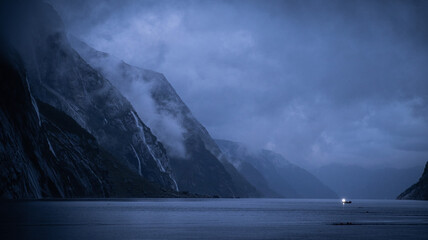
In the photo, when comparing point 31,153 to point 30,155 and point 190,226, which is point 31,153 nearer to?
point 30,155

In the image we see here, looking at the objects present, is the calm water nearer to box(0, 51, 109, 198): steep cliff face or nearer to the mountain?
box(0, 51, 109, 198): steep cliff face

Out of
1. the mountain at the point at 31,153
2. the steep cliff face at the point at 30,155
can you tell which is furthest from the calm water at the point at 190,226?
the mountain at the point at 31,153

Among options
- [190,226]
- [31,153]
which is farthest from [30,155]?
[190,226]

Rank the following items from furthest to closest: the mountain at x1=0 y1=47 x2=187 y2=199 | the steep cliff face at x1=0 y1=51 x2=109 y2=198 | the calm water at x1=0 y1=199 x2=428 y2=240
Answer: the mountain at x1=0 y1=47 x2=187 y2=199 → the steep cliff face at x1=0 y1=51 x2=109 y2=198 → the calm water at x1=0 y1=199 x2=428 y2=240

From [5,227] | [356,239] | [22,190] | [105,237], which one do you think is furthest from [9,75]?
[356,239]

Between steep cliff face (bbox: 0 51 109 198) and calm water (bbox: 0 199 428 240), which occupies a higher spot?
steep cliff face (bbox: 0 51 109 198)

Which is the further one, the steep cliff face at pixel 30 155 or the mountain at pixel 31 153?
the mountain at pixel 31 153

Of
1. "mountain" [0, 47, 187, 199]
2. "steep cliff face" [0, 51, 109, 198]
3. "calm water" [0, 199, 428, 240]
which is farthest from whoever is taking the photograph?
"mountain" [0, 47, 187, 199]

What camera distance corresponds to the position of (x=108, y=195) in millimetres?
196500

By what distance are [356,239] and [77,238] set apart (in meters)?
20.1

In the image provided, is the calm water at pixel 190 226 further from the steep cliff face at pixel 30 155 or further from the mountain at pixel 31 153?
the mountain at pixel 31 153

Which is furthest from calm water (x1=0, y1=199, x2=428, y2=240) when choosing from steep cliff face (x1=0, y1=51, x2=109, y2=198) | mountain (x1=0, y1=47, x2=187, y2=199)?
mountain (x1=0, y1=47, x2=187, y2=199)

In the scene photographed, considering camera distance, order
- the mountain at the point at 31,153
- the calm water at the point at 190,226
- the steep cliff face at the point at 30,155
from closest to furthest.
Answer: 1. the calm water at the point at 190,226
2. the steep cliff face at the point at 30,155
3. the mountain at the point at 31,153

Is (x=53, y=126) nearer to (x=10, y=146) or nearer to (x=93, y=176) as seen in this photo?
(x=93, y=176)
